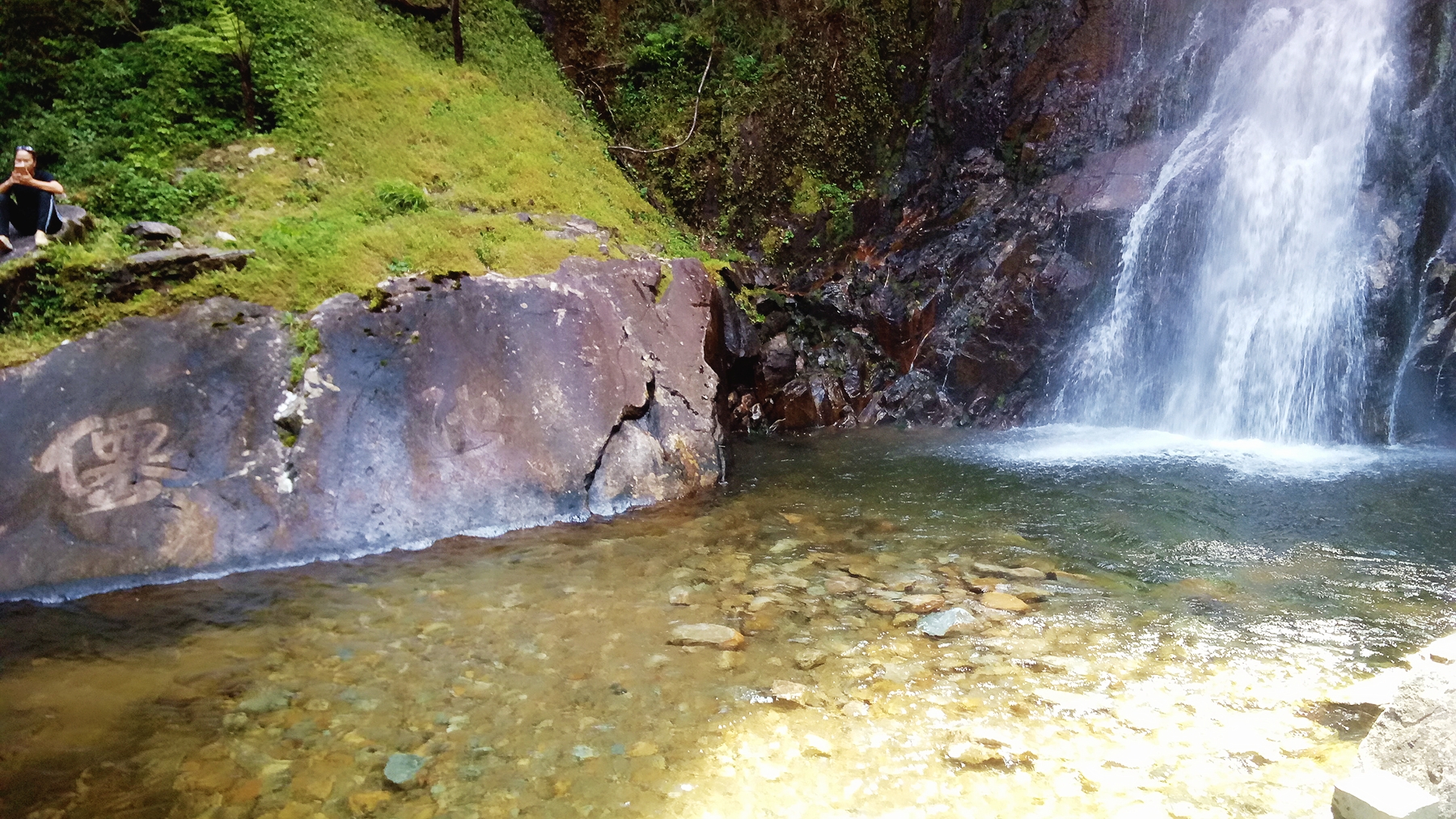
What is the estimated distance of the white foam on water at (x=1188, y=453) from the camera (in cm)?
798

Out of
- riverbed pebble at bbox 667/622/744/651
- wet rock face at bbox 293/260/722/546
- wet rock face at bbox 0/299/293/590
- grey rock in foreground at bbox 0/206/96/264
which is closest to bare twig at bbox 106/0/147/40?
grey rock in foreground at bbox 0/206/96/264

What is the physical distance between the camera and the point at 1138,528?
20.1ft

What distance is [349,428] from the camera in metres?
6.04

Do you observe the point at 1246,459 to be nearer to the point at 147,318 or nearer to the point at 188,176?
the point at 147,318

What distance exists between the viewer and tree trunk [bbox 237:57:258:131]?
326 inches

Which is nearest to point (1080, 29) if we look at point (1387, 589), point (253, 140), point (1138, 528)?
point (1138, 528)

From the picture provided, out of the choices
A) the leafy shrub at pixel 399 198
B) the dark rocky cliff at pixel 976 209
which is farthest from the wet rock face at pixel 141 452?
the dark rocky cliff at pixel 976 209

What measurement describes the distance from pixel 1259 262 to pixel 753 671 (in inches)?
391

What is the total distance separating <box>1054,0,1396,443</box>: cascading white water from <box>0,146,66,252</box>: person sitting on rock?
1150 centimetres

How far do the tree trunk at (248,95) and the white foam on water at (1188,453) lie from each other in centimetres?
910

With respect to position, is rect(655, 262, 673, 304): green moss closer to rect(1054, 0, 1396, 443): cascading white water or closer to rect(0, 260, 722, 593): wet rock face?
rect(0, 260, 722, 593): wet rock face

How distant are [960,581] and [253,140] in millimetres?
8531

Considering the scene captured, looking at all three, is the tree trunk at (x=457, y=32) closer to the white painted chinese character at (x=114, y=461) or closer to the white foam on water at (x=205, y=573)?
the white painted chinese character at (x=114, y=461)

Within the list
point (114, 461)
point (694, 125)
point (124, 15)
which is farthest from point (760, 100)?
point (114, 461)
